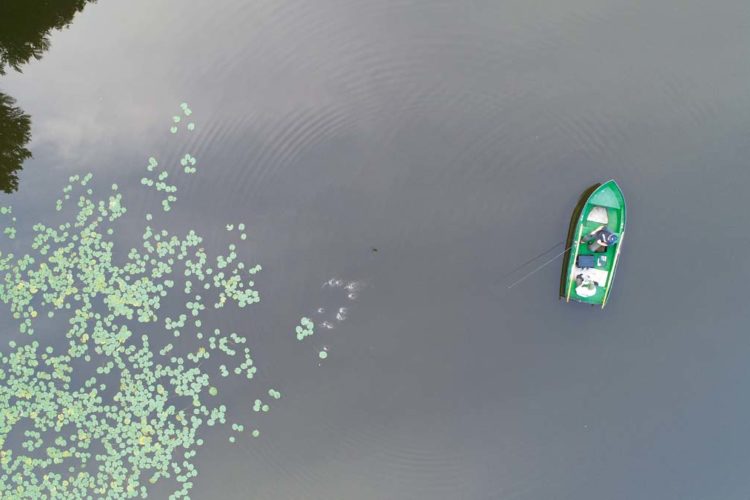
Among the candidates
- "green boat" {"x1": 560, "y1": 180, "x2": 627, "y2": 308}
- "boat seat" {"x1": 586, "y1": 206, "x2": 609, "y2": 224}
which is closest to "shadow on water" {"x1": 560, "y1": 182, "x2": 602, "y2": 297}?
"green boat" {"x1": 560, "y1": 180, "x2": 627, "y2": 308}

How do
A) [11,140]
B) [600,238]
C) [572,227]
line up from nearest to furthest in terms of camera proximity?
[600,238] → [572,227] → [11,140]

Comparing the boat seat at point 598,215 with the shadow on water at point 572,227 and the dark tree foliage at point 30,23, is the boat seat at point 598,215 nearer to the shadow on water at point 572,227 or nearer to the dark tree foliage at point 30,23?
the shadow on water at point 572,227

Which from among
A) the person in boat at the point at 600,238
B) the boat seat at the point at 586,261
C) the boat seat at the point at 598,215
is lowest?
the boat seat at the point at 586,261

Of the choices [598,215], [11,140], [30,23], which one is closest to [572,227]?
[598,215]

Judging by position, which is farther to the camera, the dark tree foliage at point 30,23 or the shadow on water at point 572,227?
the dark tree foliage at point 30,23

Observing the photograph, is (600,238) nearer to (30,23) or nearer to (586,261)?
(586,261)

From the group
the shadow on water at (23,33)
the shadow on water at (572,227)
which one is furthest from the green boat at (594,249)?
the shadow on water at (23,33)

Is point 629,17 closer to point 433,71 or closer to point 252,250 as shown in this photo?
point 433,71
